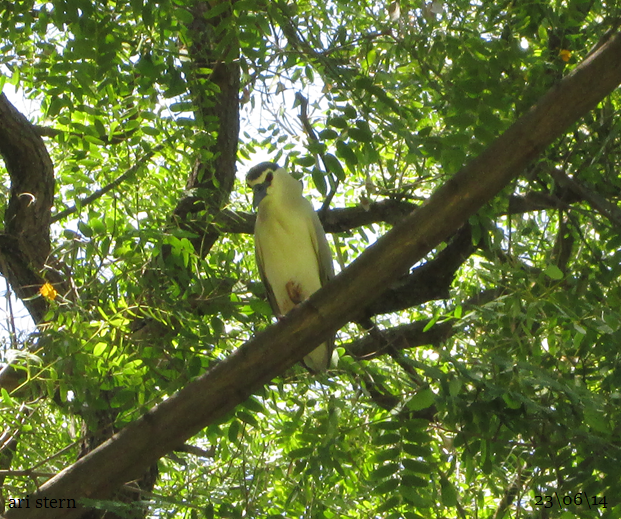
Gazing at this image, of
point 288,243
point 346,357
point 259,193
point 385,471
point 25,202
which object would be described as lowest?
point 385,471

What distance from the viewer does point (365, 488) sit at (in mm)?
2846

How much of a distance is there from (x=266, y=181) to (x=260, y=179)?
0.13ft

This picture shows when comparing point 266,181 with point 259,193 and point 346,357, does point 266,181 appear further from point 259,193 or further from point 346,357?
point 346,357

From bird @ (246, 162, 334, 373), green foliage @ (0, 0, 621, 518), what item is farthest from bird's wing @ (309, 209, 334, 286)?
green foliage @ (0, 0, 621, 518)

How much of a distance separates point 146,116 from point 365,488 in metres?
1.78

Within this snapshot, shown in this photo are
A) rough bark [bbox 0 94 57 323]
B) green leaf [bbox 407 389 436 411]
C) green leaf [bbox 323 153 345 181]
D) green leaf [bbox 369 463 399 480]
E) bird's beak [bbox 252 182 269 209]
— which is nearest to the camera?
green leaf [bbox 407 389 436 411]

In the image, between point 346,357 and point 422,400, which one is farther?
point 346,357

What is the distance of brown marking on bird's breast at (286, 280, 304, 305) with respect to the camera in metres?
3.99

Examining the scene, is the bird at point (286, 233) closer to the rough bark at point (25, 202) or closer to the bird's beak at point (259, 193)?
the bird's beak at point (259, 193)

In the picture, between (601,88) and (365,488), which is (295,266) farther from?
(601,88)

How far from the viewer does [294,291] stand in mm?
4031

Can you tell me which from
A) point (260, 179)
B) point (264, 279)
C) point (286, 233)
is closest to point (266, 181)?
point (260, 179)

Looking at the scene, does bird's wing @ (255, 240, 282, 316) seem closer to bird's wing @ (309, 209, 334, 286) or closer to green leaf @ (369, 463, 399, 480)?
bird's wing @ (309, 209, 334, 286)

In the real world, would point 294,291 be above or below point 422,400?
above
